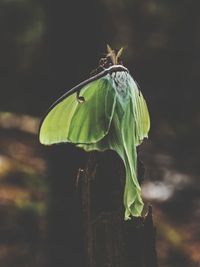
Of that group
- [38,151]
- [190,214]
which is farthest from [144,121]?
[38,151]

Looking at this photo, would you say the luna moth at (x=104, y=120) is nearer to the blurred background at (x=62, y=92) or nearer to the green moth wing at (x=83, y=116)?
the green moth wing at (x=83, y=116)

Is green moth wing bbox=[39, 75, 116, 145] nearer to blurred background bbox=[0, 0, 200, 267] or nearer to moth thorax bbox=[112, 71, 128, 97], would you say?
moth thorax bbox=[112, 71, 128, 97]

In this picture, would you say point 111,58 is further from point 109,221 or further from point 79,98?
point 109,221

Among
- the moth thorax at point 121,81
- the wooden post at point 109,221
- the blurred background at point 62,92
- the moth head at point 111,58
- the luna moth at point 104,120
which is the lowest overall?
the wooden post at point 109,221

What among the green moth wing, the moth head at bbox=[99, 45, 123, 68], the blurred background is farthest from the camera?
the blurred background

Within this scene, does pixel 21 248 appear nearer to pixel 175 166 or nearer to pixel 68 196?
pixel 68 196

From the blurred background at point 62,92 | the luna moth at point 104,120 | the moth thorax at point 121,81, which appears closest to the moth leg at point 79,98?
the luna moth at point 104,120

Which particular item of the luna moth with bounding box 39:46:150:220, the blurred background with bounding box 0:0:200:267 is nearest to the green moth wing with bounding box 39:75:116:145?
the luna moth with bounding box 39:46:150:220
